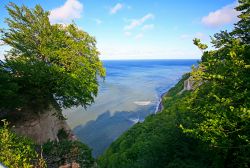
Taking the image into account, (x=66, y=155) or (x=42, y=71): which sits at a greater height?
(x=42, y=71)

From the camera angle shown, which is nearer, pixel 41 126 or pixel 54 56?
pixel 41 126

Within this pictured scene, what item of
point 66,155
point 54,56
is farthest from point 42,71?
point 66,155

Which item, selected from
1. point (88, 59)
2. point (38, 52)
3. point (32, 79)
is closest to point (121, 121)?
point (88, 59)

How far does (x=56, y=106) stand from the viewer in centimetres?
2639

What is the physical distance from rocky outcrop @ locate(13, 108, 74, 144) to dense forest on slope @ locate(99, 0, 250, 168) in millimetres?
10768

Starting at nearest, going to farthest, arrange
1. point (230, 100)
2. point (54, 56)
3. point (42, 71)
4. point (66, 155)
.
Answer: point (230, 100) < point (66, 155) < point (42, 71) < point (54, 56)

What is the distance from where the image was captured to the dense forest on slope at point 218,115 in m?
11.1

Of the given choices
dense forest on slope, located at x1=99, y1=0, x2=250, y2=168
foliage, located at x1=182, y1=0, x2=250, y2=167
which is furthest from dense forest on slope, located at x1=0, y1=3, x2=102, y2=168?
foliage, located at x1=182, y1=0, x2=250, y2=167

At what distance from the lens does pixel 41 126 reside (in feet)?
73.2

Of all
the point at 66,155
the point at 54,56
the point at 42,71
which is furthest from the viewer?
the point at 54,56

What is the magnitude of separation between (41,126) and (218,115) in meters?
17.3

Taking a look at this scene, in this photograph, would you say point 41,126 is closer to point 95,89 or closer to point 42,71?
point 42,71

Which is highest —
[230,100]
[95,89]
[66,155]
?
[230,100]

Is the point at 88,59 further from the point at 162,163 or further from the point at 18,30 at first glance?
the point at 162,163
